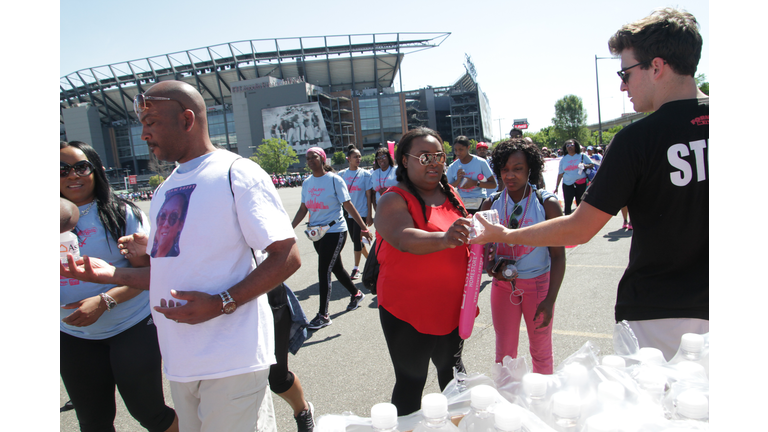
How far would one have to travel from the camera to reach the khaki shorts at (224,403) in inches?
65.8

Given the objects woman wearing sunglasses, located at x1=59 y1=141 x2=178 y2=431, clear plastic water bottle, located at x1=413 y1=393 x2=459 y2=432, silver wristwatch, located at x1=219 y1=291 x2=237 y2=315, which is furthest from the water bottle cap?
woman wearing sunglasses, located at x1=59 y1=141 x2=178 y2=431

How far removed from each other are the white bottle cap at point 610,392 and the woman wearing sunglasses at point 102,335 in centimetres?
219

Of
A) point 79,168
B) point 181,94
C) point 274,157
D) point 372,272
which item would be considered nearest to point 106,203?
point 79,168

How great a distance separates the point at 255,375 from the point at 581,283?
4.96 metres

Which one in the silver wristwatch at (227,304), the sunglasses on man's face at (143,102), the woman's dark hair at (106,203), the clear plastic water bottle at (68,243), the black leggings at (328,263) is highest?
the sunglasses on man's face at (143,102)

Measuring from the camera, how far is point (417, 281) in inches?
85.4

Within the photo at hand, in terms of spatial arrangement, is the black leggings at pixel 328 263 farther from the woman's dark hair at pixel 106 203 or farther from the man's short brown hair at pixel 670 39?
the man's short brown hair at pixel 670 39

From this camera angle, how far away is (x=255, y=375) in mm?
1723

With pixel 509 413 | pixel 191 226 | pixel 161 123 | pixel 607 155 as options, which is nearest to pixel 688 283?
pixel 607 155

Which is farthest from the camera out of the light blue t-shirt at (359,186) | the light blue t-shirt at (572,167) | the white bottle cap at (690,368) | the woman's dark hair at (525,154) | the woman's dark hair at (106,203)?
the light blue t-shirt at (572,167)

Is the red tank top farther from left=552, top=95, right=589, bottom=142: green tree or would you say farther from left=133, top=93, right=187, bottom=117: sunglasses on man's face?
left=552, top=95, right=589, bottom=142: green tree

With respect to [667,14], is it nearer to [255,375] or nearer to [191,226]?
[191,226]

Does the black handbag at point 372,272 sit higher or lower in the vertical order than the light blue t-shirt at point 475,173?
lower

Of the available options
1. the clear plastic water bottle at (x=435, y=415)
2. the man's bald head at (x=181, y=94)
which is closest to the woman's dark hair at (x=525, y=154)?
the man's bald head at (x=181, y=94)
